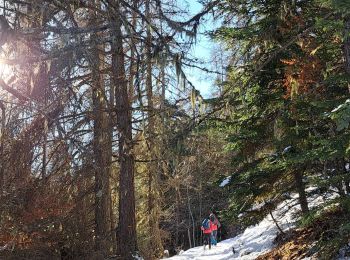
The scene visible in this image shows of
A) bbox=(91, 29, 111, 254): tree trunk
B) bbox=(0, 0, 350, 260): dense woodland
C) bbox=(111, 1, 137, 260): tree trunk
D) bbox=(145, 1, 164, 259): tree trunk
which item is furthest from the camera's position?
bbox=(145, 1, 164, 259): tree trunk

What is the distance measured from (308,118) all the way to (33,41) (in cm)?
525

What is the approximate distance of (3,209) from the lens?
7160 millimetres

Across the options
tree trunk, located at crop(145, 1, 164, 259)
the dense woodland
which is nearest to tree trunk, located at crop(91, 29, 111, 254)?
the dense woodland

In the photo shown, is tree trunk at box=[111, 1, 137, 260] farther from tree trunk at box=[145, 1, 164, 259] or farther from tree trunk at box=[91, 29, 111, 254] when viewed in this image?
tree trunk at box=[145, 1, 164, 259]

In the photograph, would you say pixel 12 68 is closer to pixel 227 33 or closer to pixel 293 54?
pixel 227 33

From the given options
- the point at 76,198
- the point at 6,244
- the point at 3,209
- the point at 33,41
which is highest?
the point at 33,41

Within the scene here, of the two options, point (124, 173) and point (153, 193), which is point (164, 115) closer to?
point (124, 173)

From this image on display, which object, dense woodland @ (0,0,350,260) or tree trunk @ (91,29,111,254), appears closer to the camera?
dense woodland @ (0,0,350,260)

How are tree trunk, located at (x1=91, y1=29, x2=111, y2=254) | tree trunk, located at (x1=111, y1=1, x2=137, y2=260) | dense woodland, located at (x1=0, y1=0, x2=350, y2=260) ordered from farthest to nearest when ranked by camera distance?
1. tree trunk, located at (x1=111, y1=1, x2=137, y2=260)
2. tree trunk, located at (x1=91, y1=29, x2=111, y2=254)
3. dense woodland, located at (x1=0, y1=0, x2=350, y2=260)

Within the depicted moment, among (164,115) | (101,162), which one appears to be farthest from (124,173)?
(164,115)

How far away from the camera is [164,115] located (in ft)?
30.2

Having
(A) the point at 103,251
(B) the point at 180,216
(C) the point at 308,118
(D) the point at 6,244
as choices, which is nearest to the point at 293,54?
(C) the point at 308,118

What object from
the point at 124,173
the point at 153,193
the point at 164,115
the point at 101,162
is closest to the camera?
the point at 164,115

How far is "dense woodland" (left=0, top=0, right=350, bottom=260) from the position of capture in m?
6.86
